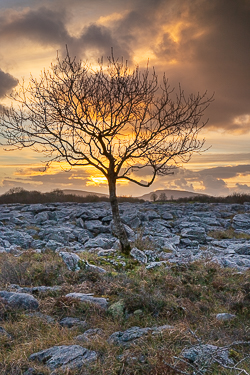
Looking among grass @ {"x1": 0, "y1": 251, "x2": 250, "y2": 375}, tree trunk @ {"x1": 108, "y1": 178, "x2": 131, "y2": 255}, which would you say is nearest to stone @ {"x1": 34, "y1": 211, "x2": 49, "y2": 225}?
tree trunk @ {"x1": 108, "y1": 178, "x2": 131, "y2": 255}

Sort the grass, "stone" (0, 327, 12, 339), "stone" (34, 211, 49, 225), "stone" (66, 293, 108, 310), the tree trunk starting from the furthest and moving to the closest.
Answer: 1. "stone" (34, 211, 49, 225)
2. the tree trunk
3. "stone" (66, 293, 108, 310)
4. "stone" (0, 327, 12, 339)
5. the grass

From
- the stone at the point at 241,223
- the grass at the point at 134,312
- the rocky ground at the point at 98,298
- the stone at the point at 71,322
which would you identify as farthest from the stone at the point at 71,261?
the stone at the point at 241,223

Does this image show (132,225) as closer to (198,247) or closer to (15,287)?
(198,247)

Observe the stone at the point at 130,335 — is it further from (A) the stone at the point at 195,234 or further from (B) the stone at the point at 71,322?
(A) the stone at the point at 195,234

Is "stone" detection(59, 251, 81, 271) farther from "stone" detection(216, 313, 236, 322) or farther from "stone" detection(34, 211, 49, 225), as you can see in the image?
"stone" detection(34, 211, 49, 225)

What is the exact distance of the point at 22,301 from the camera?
20.5ft

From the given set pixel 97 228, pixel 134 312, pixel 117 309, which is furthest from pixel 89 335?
pixel 97 228

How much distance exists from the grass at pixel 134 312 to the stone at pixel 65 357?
0.12 meters

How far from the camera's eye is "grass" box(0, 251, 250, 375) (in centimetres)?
437

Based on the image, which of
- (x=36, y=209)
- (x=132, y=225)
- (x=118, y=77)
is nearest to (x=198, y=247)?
(x=132, y=225)

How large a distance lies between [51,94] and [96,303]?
296 inches

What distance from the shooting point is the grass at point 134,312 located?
4367mm

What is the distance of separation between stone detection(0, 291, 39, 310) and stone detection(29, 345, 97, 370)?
171 cm

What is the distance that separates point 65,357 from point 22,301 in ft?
7.19
